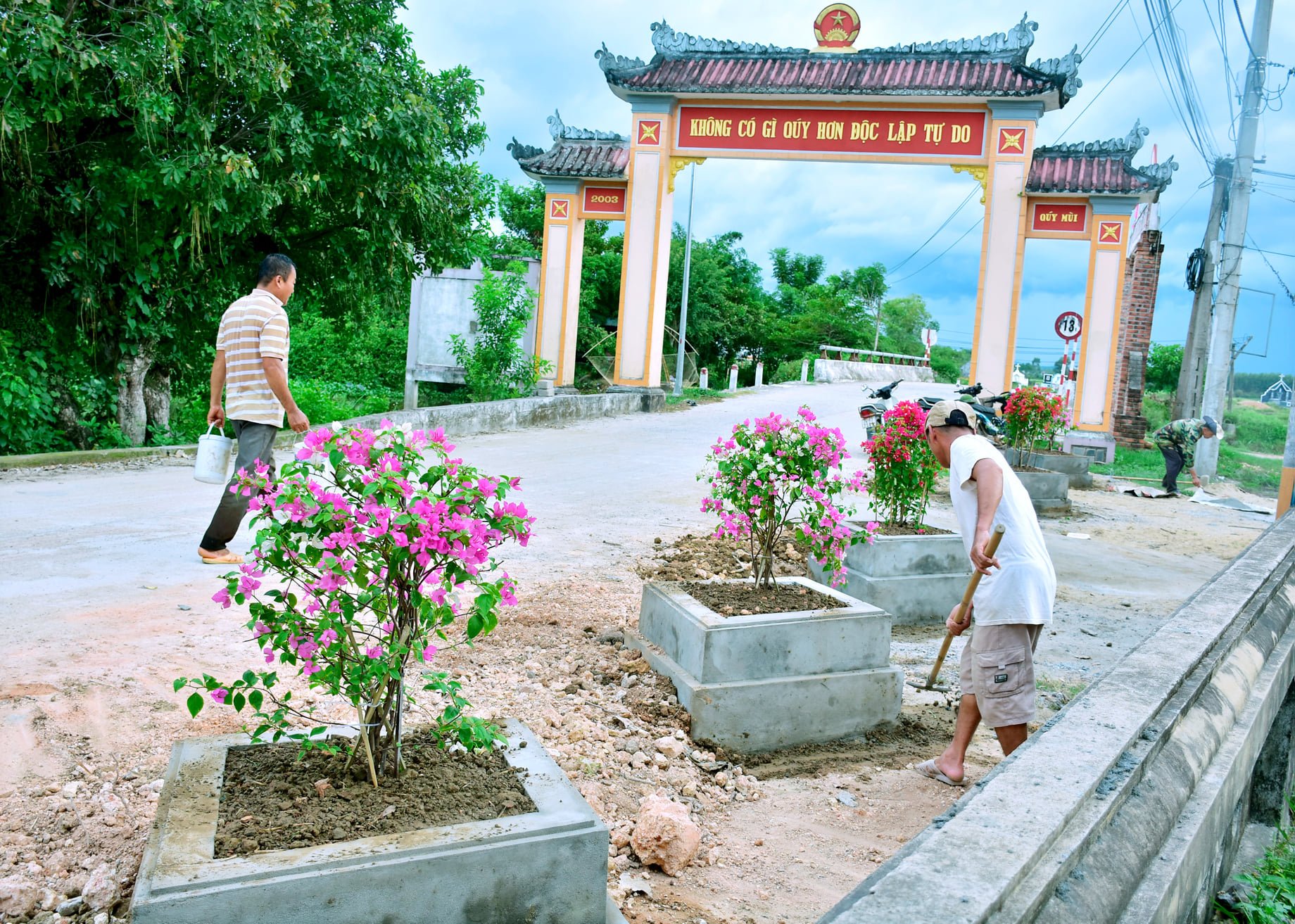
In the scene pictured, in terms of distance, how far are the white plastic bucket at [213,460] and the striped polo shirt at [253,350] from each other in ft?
0.52

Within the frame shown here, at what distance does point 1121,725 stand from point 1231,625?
1.24 meters

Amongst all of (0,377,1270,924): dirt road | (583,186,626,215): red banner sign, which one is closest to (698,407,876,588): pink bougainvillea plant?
(0,377,1270,924): dirt road

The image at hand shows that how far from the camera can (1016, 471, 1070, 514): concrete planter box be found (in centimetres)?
1160

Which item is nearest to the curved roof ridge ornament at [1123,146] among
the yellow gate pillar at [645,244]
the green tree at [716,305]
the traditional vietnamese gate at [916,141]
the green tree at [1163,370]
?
the traditional vietnamese gate at [916,141]

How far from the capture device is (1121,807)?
6.16 feet

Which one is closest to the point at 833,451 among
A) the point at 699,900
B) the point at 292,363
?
the point at 699,900

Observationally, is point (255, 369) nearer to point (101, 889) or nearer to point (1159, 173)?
point (101, 889)

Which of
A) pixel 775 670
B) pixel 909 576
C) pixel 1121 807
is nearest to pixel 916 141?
pixel 909 576

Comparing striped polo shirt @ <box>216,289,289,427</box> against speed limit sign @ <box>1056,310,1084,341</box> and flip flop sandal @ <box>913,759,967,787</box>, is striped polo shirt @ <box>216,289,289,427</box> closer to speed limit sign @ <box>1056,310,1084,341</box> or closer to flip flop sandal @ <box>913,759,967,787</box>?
flip flop sandal @ <box>913,759,967,787</box>

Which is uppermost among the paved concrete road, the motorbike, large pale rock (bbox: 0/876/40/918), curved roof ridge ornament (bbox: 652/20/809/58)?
curved roof ridge ornament (bbox: 652/20/809/58)

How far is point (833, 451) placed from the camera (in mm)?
4727

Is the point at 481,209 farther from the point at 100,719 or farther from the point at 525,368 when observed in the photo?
the point at 100,719

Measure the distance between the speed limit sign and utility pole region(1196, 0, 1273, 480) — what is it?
2.11 metres

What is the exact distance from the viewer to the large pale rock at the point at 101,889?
2.49 metres
